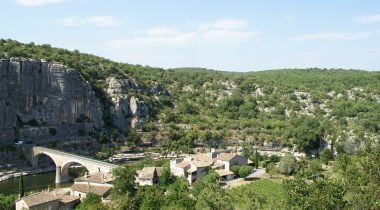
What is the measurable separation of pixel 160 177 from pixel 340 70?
14050cm

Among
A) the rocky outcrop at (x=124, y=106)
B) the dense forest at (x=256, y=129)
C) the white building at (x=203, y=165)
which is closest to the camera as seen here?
the dense forest at (x=256, y=129)

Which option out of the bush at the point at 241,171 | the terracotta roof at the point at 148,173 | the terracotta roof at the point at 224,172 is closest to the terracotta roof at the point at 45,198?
the terracotta roof at the point at 148,173

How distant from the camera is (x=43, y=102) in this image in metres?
84.1

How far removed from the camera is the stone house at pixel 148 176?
5269 centimetres

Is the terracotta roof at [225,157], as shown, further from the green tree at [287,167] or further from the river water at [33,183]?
the river water at [33,183]

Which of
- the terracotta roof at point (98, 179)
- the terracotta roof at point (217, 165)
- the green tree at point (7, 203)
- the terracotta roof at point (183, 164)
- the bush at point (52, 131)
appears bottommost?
the green tree at point (7, 203)

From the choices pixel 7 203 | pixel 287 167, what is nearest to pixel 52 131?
pixel 7 203

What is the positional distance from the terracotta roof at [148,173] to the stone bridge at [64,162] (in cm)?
517

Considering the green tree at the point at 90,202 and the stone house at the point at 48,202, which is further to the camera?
the stone house at the point at 48,202

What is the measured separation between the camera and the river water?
57516 mm

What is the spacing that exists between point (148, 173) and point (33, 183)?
57.0ft

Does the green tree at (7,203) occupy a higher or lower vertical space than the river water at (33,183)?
higher

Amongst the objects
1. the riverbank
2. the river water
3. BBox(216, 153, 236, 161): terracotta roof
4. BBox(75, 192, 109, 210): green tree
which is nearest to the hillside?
the riverbank

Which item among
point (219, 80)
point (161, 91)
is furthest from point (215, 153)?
point (219, 80)
